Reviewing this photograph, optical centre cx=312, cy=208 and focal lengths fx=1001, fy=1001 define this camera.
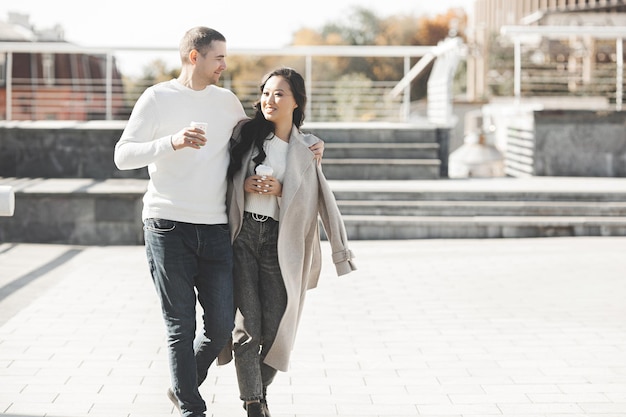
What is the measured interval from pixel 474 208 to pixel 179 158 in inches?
327

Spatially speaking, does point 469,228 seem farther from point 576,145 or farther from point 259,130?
point 259,130

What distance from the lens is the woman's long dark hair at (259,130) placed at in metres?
4.43

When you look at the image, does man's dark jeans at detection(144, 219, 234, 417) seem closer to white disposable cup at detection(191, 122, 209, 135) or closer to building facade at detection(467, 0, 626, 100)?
white disposable cup at detection(191, 122, 209, 135)

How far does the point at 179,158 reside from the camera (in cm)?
427

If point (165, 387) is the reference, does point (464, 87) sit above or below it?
above

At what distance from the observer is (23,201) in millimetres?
11203

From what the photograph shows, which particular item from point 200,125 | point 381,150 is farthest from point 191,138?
point 381,150

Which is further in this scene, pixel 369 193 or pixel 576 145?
pixel 576 145

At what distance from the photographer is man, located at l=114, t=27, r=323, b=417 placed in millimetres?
4250

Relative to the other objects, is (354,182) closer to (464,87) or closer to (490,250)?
(490,250)

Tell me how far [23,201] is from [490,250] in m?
5.20

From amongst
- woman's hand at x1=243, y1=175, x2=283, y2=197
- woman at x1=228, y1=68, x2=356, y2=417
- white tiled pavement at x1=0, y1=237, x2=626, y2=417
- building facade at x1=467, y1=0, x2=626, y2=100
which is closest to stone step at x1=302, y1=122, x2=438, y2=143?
building facade at x1=467, y1=0, x2=626, y2=100

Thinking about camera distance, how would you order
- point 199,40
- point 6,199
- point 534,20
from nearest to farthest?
1. point 199,40
2. point 6,199
3. point 534,20

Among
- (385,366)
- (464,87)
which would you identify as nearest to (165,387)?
(385,366)
